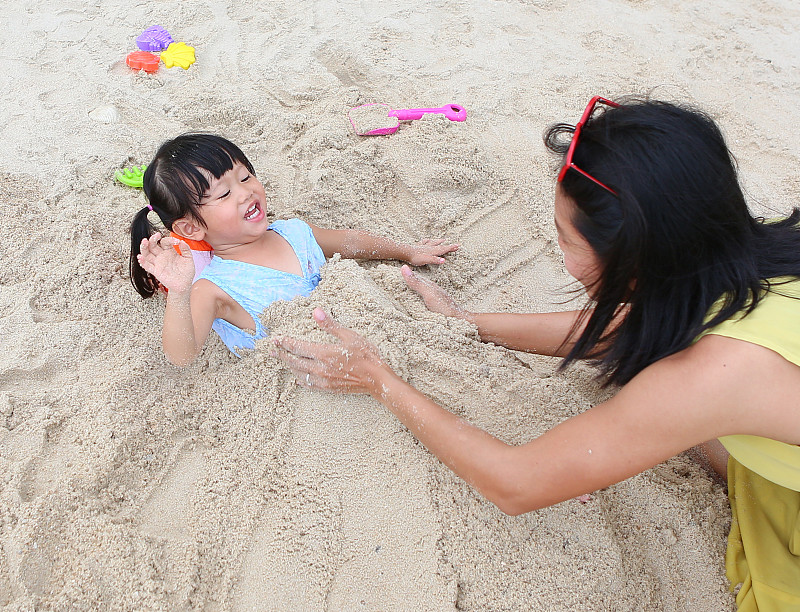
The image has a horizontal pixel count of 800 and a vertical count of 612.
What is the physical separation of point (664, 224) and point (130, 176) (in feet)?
8.23

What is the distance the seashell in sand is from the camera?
10.6 feet

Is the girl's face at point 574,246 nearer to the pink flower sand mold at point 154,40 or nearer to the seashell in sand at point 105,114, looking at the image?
the seashell in sand at point 105,114

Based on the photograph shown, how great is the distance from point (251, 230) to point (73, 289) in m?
0.79

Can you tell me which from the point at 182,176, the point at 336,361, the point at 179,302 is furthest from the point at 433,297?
the point at 182,176

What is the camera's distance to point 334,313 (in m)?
2.03

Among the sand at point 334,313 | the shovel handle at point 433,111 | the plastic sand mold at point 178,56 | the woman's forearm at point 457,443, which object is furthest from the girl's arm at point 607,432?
the plastic sand mold at point 178,56

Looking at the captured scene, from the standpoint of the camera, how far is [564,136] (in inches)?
134

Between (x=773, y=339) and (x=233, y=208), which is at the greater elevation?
(x=773, y=339)

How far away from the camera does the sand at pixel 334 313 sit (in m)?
1.65

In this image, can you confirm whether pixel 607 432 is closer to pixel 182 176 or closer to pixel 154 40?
pixel 182 176

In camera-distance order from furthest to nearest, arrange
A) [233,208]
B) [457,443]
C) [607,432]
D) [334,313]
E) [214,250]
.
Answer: [214,250]
[233,208]
[334,313]
[457,443]
[607,432]

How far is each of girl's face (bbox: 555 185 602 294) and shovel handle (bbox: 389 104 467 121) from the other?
1899 mm

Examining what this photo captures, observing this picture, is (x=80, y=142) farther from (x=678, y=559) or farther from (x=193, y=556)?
(x=678, y=559)

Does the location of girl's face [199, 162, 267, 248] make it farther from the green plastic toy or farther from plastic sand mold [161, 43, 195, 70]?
plastic sand mold [161, 43, 195, 70]
